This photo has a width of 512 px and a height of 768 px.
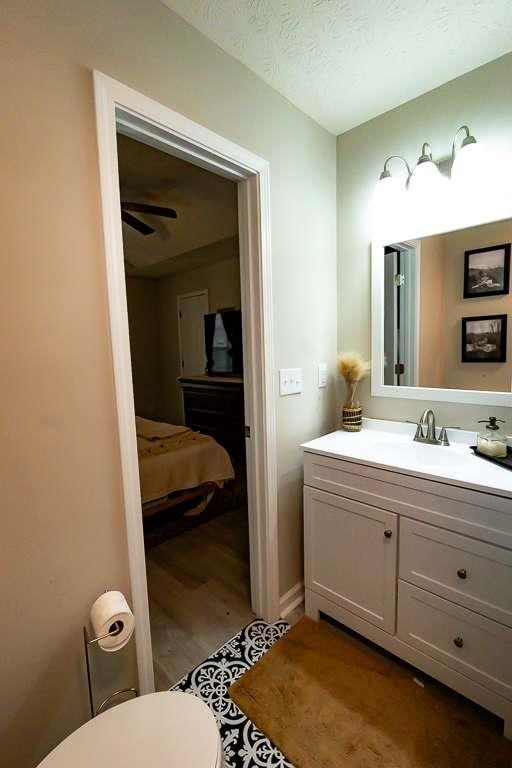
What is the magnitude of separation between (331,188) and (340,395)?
1162mm

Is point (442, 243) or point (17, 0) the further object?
point (442, 243)

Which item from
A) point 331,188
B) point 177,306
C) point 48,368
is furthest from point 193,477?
point 177,306

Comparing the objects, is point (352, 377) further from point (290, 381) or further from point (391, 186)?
point (391, 186)

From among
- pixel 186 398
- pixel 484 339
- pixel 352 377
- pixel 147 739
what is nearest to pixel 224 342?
pixel 186 398

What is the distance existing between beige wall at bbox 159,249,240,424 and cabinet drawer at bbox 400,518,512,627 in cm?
309

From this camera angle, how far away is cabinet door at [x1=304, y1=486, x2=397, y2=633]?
140 cm

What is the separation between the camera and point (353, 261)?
75.1 inches

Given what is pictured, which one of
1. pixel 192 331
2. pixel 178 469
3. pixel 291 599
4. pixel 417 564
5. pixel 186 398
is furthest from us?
pixel 192 331

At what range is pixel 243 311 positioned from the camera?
1.59 meters

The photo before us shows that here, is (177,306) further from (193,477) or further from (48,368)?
(48,368)

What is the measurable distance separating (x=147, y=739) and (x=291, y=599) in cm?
111

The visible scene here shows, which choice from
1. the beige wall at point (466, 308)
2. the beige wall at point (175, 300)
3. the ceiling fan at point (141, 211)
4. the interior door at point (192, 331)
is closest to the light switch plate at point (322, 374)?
the beige wall at point (466, 308)

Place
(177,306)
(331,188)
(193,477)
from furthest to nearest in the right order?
(177,306) → (193,477) → (331,188)

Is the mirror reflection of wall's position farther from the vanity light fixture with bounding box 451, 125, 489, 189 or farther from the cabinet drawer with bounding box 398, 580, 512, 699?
the cabinet drawer with bounding box 398, 580, 512, 699
